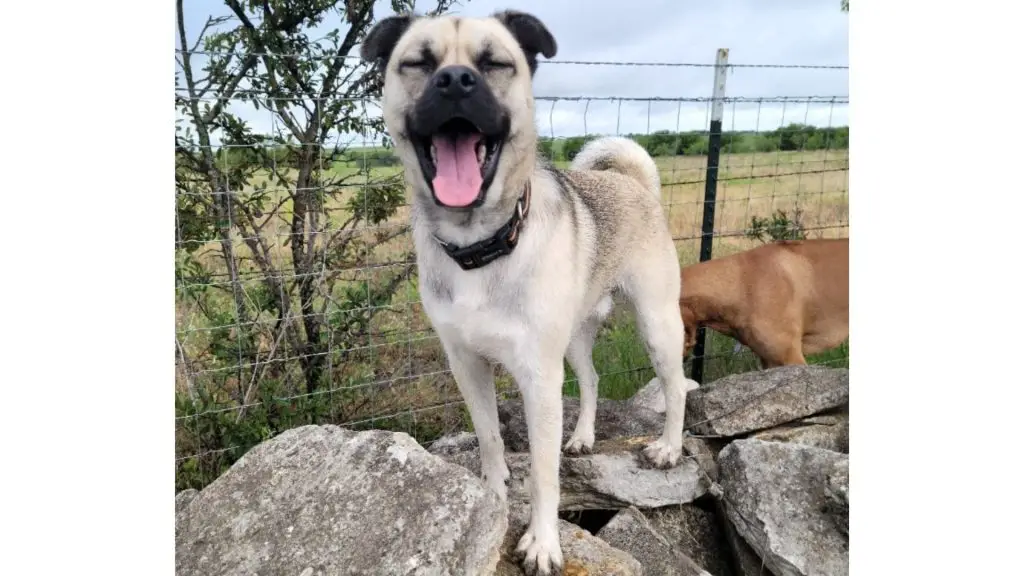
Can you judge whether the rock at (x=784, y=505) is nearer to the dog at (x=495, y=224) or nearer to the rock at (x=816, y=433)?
the rock at (x=816, y=433)

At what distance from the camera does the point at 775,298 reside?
4895mm

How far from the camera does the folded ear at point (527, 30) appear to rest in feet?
8.50

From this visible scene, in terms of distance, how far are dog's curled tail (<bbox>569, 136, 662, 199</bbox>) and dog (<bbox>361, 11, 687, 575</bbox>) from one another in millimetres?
735

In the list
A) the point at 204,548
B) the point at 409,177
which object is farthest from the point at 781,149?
the point at 204,548

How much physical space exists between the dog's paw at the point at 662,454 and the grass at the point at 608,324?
2.26 feet

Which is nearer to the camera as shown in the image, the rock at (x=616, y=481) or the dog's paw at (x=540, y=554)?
the dog's paw at (x=540, y=554)

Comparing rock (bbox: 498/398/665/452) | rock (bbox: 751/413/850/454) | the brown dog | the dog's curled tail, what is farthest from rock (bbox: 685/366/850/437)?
the dog's curled tail

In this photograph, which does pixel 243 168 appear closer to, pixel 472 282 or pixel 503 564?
pixel 472 282

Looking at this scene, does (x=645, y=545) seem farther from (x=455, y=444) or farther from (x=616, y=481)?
(x=455, y=444)

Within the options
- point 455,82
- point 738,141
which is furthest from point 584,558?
point 738,141

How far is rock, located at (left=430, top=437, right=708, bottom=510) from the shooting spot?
3.40m

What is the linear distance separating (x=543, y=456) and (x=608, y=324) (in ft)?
6.19

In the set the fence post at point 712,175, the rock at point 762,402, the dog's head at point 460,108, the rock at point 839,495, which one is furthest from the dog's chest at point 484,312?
the fence post at point 712,175

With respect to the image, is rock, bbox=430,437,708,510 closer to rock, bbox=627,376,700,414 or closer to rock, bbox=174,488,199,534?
rock, bbox=627,376,700,414
